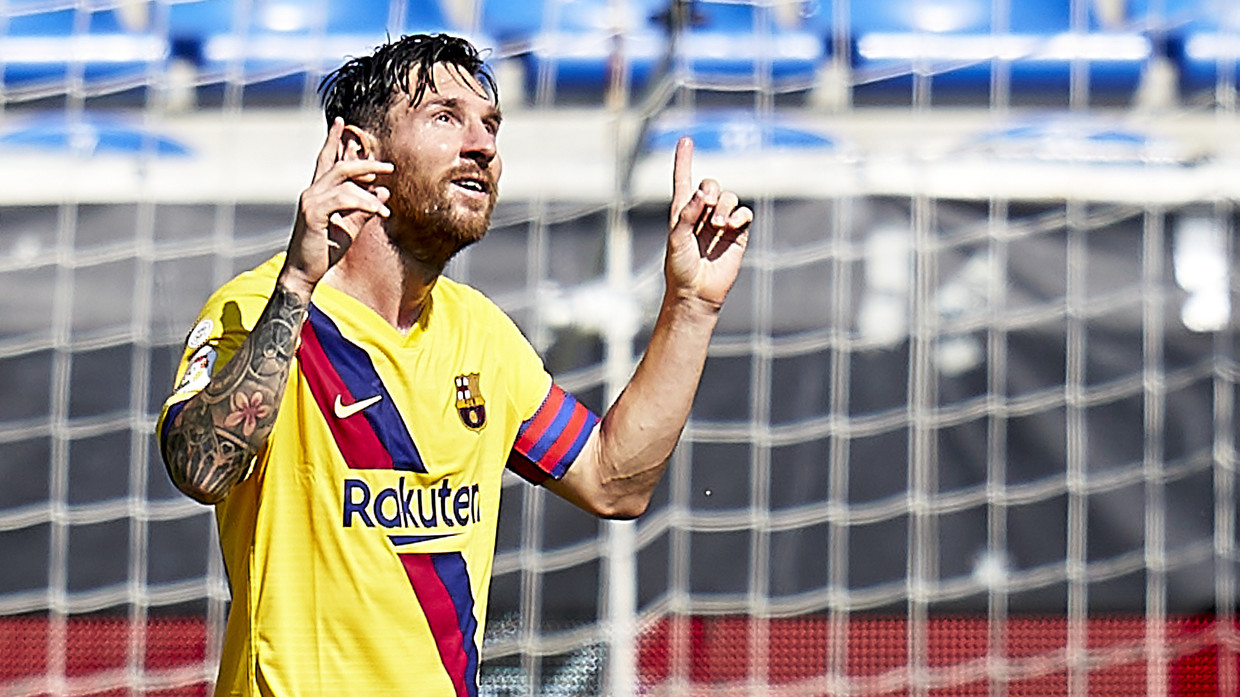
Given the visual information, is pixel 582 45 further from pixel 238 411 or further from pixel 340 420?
pixel 238 411

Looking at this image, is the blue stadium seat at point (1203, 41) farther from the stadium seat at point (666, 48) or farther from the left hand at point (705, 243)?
the left hand at point (705, 243)

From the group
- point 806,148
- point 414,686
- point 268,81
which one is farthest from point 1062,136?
point 414,686

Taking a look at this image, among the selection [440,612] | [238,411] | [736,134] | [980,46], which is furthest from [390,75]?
[980,46]

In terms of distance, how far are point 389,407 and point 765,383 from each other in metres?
2.20

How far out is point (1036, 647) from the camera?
157 inches

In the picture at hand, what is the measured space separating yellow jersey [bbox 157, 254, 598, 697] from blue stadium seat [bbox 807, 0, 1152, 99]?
8.25ft

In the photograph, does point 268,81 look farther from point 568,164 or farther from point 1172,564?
point 1172,564

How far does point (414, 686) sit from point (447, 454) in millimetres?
286

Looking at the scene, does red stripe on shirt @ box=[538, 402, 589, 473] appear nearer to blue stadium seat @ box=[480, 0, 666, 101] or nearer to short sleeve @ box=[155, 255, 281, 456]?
short sleeve @ box=[155, 255, 281, 456]

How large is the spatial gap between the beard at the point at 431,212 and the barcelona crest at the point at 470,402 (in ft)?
0.57

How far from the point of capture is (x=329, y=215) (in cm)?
162

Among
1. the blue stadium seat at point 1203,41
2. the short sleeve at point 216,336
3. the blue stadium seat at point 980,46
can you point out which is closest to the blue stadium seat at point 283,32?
the blue stadium seat at point 980,46

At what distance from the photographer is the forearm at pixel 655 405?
202 cm

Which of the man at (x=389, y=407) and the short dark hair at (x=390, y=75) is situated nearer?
the man at (x=389, y=407)
